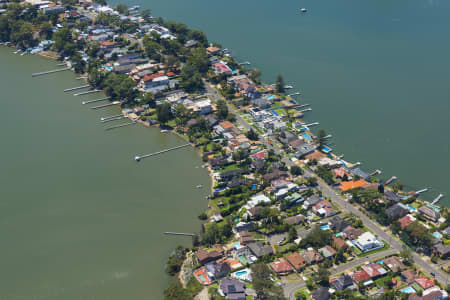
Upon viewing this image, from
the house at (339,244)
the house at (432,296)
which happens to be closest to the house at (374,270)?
the house at (339,244)

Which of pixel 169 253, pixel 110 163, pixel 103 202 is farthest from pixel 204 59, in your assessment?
pixel 169 253

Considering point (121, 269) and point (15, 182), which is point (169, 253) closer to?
point (121, 269)

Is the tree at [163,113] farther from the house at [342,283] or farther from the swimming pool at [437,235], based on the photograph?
the swimming pool at [437,235]

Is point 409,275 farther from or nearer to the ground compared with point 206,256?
nearer to the ground

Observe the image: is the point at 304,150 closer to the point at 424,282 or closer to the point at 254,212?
the point at 254,212

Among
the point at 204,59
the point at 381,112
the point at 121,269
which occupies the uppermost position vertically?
the point at 204,59

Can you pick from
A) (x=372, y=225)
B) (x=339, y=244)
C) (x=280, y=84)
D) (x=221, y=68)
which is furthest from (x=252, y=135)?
(x=339, y=244)

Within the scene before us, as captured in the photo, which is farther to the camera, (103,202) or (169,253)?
(103,202)
